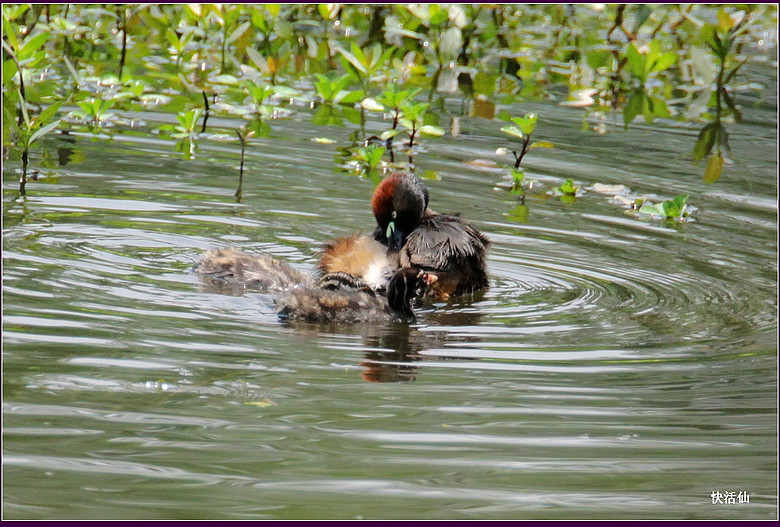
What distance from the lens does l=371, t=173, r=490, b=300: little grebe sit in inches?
→ 237

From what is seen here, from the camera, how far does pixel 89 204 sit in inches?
266

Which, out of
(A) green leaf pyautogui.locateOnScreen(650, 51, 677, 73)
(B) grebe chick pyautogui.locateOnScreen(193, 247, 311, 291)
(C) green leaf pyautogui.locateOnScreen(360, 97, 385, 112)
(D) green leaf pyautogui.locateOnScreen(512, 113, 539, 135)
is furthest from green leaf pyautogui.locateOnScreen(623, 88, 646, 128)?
(B) grebe chick pyautogui.locateOnScreen(193, 247, 311, 291)

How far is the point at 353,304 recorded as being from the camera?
213 inches

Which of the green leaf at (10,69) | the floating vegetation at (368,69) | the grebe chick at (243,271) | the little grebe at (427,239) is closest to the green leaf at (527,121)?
the floating vegetation at (368,69)

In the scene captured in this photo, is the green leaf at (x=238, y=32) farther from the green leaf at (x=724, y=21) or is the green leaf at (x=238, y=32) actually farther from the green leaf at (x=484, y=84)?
the green leaf at (x=724, y=21)

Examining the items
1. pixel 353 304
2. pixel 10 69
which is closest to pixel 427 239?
pixel 353 304

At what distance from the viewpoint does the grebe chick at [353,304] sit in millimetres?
5277

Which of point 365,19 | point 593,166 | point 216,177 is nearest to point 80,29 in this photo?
point 365,19

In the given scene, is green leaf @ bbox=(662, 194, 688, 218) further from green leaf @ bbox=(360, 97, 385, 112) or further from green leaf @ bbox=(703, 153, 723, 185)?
green leaf @ bbox=(360, 97, 385, 112)

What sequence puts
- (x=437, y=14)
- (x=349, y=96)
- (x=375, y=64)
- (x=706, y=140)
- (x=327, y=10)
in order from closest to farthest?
(x=375, y=64)
(x=349, y=96)
(x=706, y=140)
(x=437, y=14)
(x=327, y=10)

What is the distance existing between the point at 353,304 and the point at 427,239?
0.89 metres

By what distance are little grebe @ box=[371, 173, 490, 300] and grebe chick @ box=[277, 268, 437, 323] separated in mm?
473

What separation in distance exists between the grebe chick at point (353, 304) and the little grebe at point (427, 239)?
1.55 ft

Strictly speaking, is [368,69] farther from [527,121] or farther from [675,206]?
[675,206]
